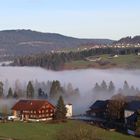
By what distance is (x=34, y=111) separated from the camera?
275 ft

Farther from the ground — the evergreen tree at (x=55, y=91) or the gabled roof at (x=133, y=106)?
the gabled roof at (x=133, y=106)

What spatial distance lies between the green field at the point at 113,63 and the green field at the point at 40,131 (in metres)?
110

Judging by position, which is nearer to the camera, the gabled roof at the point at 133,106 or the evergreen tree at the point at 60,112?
the gabled roof at the point at 133,106

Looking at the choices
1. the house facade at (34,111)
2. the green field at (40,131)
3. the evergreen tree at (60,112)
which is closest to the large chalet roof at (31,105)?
the house facade at (34,111)

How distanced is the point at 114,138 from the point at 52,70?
453ft

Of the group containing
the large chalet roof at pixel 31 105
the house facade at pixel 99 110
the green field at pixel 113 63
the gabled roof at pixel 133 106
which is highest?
the green field at pixel 113 63

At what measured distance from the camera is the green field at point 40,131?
2306 inches

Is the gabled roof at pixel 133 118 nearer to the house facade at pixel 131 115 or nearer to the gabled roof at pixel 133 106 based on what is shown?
the house facade at pixel 131 115

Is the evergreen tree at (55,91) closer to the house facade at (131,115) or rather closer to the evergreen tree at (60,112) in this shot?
the evergreen tree at (60,112)

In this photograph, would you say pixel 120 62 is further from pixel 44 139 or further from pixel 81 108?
pixel 44 139

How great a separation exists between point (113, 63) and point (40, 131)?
124 meters

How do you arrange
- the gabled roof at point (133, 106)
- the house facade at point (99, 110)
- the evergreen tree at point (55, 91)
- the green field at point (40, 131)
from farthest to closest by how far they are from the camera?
the evergreen tree at point (55, 91), the house facade at point (99, 110), the gabled roof at point (133, 106), the green field at point (40, 131)

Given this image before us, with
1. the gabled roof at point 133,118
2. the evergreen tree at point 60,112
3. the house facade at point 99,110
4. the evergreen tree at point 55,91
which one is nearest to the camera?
the gabled roof at point 133,118

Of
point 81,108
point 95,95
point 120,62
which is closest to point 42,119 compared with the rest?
point 81,108
